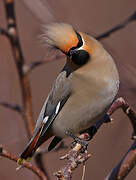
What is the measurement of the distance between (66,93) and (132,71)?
0.50 meters

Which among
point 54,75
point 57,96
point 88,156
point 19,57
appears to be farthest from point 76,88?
point 54,75

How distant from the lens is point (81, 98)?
10.8 feet

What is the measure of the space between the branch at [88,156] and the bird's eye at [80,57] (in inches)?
15.6

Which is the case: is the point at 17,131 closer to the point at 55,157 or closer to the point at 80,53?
the point at 55,157

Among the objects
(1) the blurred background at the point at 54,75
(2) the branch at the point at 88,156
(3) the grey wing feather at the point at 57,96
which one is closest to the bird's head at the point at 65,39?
(3) the grey wing feather at the point at 57,96

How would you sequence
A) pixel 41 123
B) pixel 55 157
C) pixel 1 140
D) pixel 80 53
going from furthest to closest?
pixel 55 157 < pixel 1 140 < pixel 41 123 < pixel 80 53

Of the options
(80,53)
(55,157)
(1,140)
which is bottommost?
(55,157)

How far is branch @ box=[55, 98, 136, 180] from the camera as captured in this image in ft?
7.49

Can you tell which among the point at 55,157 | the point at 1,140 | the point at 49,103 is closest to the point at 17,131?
the point at 1,140

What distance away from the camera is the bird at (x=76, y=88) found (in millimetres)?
3137

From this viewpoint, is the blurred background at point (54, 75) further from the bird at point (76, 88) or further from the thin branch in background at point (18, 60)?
the bird at point (76, 88)

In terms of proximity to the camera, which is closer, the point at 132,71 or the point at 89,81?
the point at 89,81

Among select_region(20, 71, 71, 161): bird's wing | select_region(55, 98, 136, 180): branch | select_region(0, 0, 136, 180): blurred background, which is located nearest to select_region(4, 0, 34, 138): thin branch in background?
select_region(20, 71, 71, 161): bird's wing

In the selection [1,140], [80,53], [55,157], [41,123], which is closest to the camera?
[80,53]
